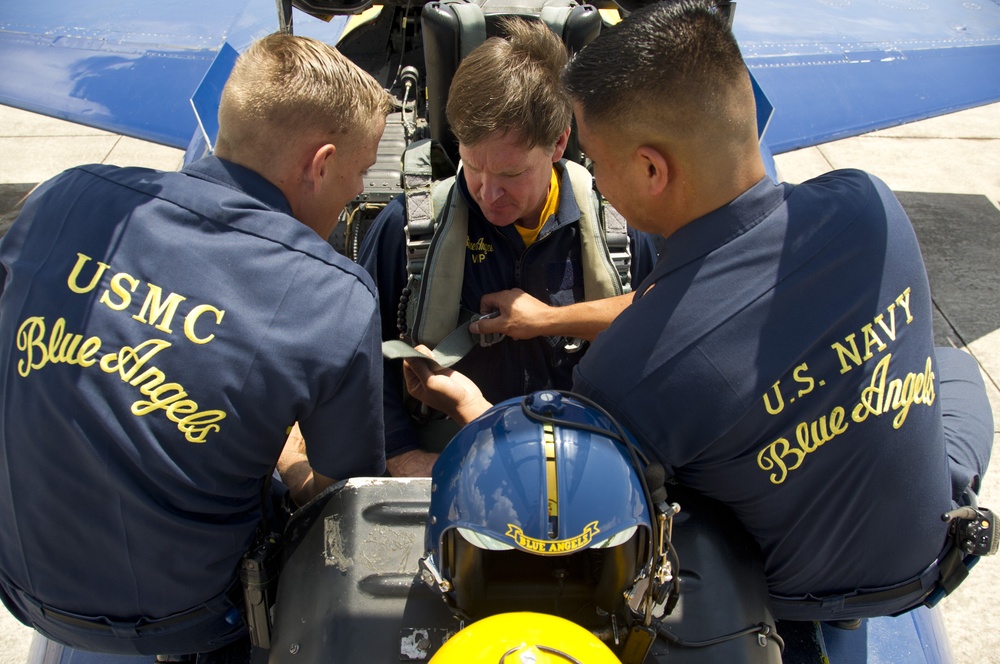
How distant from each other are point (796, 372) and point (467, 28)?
192cm

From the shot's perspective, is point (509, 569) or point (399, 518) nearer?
point (509, 569)

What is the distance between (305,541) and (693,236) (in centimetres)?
108

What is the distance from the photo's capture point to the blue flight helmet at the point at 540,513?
130 centimetres

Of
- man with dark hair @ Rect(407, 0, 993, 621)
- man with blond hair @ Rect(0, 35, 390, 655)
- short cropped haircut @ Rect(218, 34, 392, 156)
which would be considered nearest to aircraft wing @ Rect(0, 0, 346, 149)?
short cropped haircut @ Rect(218, 34, 392, 156)

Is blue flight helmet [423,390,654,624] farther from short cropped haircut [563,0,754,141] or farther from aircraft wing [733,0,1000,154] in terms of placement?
aircraft wing [733,0,1000,154]

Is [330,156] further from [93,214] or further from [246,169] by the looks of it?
[93,214]

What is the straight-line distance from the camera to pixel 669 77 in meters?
1.73

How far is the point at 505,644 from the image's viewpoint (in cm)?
110

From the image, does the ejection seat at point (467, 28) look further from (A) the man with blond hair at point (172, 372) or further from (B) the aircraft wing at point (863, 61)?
(B) the aircraft wing at point (863, 61)

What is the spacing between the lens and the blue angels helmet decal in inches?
51.1

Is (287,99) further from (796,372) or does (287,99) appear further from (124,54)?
(124,54)

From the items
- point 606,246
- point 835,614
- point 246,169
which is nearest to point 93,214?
point 246,169

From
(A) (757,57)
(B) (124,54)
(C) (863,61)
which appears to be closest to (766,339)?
(A) (757,57)

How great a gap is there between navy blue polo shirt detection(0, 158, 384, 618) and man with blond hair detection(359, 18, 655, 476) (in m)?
0.72
